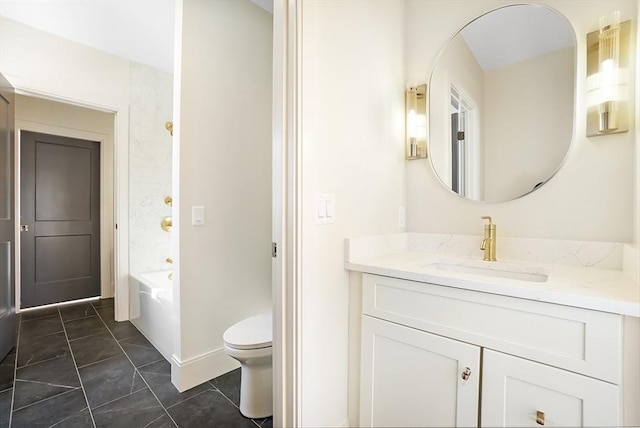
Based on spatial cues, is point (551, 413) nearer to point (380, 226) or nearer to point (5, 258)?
point (380, 226)

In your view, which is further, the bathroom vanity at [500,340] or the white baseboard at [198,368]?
the white baseboard at [198,368]

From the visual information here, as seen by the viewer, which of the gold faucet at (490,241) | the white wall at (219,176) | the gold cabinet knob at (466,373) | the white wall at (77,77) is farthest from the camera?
the white wall at (77,77)

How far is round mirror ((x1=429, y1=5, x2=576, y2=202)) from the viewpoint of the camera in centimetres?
125

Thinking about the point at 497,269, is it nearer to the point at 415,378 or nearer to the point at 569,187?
the point at 569,187

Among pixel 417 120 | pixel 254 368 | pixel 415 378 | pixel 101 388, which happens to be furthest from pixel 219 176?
pixel 415 378

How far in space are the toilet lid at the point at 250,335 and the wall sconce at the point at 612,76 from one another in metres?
1.76

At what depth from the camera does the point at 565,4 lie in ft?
4.06

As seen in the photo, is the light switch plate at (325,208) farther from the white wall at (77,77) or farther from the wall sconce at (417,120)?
the white wall at (77,77)

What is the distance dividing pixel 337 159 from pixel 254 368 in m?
1.14

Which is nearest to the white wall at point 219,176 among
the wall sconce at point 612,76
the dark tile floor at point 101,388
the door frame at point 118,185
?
the dark tile floor at point 101,388

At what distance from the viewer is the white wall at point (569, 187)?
1121mm

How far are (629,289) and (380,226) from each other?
2.89 feet

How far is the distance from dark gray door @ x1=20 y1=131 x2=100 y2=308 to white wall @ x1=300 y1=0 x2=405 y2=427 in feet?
11.9

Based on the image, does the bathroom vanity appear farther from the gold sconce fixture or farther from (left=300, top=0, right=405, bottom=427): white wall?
the gold sconce fixture
